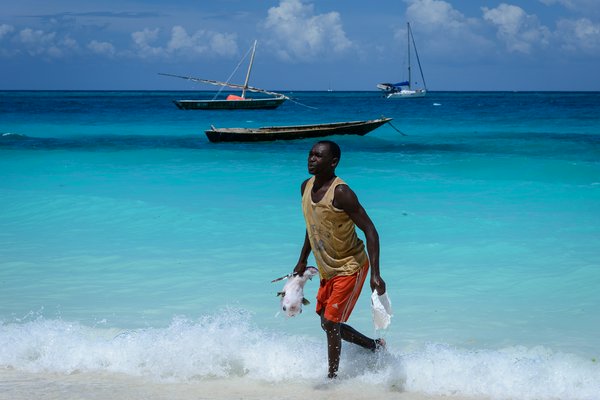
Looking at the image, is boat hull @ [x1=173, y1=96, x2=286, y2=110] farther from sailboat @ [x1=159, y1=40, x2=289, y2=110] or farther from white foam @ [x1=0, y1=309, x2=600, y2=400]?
white foam @ [x1=0, y1=309, x2=600, y2=400]

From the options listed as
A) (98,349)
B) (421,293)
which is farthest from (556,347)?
(98,349)

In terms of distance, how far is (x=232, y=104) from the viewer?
52.0m

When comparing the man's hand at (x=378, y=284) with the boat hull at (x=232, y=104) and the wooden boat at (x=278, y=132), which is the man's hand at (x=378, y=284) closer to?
the wooden boat at (x=278, y=132)

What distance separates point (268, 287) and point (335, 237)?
108 inches

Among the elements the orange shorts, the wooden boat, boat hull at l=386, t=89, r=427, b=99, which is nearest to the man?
the orange shorts

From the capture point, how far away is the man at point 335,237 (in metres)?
3.42

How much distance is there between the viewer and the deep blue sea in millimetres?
3859

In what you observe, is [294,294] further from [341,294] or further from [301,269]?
[341,294]

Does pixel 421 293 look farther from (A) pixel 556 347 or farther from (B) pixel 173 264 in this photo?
(B) pixel 173 264

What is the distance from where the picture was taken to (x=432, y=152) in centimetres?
2091

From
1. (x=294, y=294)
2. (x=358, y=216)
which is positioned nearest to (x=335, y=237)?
(x=358, y=216)

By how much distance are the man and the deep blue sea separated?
49 centimetres

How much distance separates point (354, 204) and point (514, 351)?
1.82 meters

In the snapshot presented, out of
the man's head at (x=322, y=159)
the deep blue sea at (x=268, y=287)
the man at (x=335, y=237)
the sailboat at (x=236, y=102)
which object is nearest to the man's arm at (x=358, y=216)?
the man at (x=335, y=237)
